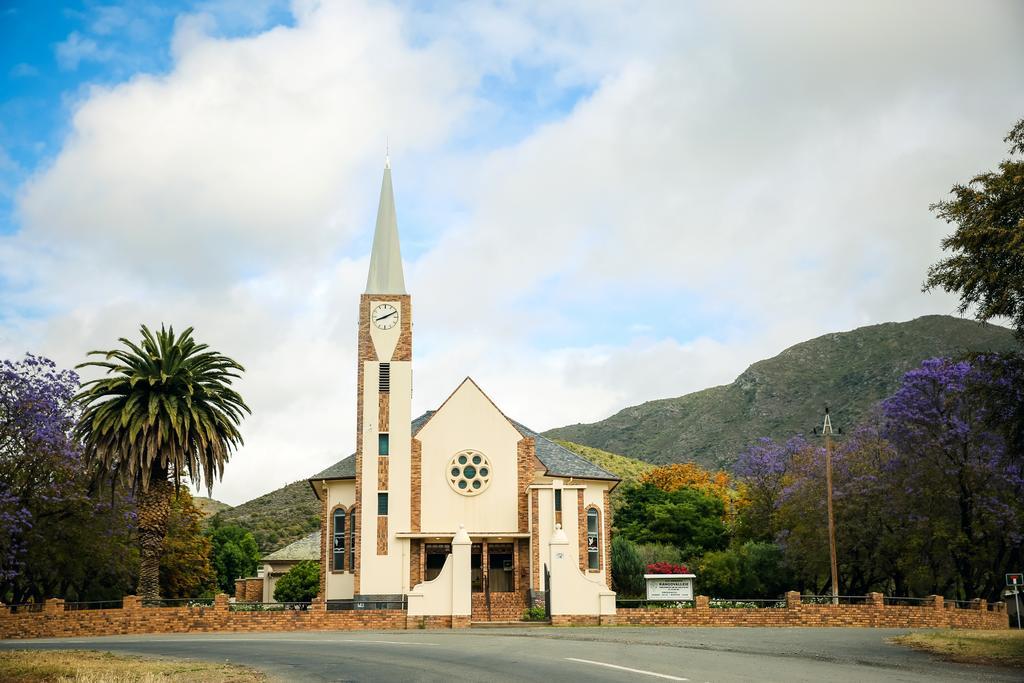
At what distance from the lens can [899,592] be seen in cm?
5294

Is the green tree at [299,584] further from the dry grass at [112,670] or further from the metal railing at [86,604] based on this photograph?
→ the dry grass at [112,670]

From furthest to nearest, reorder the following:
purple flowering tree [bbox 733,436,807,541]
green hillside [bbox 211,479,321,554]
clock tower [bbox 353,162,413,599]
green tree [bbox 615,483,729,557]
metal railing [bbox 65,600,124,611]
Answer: green hillside [bbox 211,479,321,554] < green tree [bbox 615,483,729,557] < purple flowering tree [bbox 733,436,807,541] < clock tower [bbox 353,162,413,599] < metal railing [bbox 65,600,124,611]

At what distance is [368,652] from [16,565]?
26.9 metres

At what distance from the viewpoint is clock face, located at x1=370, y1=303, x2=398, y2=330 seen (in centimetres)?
4628

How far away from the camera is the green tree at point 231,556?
82562mm

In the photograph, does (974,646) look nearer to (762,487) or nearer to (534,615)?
(534,615)

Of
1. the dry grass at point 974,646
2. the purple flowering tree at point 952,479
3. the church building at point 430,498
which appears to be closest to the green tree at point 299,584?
the church building at point 430,498

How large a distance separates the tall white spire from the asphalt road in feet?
67.7

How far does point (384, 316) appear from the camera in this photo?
1827 inches

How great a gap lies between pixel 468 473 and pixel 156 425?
1382 centimetres

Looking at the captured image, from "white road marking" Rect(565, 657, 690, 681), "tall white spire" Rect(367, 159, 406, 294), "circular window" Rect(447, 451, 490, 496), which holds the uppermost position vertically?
"tall white spire" Rect(367, 159, 406, 294)

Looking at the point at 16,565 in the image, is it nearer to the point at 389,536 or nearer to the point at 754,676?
the point at 389,536

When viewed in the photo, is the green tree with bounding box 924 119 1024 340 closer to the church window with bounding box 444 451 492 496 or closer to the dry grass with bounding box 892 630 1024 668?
the dry grass with bounding box 892 630 1024 668

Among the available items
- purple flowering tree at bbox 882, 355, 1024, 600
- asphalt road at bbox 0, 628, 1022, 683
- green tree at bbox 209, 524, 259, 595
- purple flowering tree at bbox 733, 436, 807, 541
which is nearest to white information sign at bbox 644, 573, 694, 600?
asphalt road at bbox 0, 628, 1022, 683
